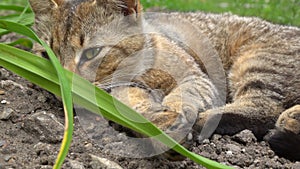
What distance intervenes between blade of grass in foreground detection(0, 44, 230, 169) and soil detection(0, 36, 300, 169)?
26 cm

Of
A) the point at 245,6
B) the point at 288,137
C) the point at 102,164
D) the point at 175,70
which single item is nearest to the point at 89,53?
the point at 175,70

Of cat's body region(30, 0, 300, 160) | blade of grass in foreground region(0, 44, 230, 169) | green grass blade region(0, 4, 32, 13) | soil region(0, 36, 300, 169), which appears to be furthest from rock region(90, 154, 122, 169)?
green grass blade region(0, 4, 32, 13)

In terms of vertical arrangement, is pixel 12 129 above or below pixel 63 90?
below

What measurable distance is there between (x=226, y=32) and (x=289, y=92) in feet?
2.91

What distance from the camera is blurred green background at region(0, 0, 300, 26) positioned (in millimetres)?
6063

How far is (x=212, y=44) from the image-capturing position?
12.8 ft

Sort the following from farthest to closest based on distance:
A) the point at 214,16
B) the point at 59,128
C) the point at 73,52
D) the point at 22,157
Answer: the point at 214,16 → the point at 73,52 → the point at 59,128 → the point at 22,157

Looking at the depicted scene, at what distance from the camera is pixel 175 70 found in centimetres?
346

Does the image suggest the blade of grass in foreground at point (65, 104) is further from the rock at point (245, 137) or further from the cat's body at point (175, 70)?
the rock at point (245, 137)

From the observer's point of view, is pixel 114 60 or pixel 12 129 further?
pixel 114 60

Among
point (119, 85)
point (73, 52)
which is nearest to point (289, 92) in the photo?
point (119, 85)

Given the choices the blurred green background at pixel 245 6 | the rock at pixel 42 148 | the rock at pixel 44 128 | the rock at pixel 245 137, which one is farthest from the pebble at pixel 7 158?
the blurred green background at pixel 245 6

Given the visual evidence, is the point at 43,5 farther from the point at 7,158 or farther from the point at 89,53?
the point at 7,158

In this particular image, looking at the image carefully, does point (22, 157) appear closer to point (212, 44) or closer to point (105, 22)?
point (105, 22)
